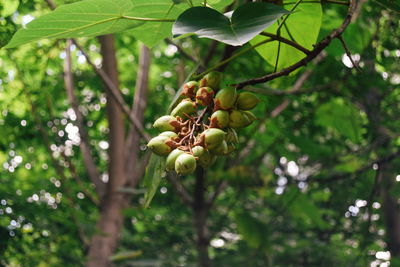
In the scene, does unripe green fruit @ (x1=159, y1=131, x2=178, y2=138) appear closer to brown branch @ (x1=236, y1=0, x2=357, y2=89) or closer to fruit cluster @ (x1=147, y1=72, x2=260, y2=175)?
fruit cluster @ (x1=147, y1=72, x2=260, y2=175)

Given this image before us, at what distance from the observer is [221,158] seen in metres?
3.74

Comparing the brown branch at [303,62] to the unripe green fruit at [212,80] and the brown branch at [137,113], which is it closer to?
the unripe green fruit at [212,80]

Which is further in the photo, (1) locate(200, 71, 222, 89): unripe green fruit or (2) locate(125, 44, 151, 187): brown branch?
(2) locate(125, 44, 151, 187): brown branch

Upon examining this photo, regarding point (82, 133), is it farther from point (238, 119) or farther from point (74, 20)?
point (238, 119)

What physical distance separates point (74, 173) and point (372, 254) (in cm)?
319

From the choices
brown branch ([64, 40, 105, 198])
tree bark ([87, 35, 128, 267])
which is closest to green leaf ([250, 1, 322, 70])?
tree bark ([87, 35, 128, 267])

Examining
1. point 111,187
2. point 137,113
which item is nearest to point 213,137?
point 111,187

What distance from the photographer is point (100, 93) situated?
506 centimetres

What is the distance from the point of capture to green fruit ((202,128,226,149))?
82 cm

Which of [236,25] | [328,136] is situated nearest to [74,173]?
[328,136]

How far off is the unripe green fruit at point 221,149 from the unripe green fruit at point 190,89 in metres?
0.15

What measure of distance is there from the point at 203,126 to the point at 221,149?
0.23 feet

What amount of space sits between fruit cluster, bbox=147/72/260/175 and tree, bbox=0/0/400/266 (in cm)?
4

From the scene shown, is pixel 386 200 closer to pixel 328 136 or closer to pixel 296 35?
pixel 328 136
